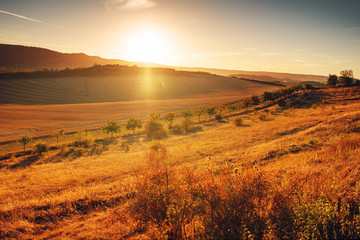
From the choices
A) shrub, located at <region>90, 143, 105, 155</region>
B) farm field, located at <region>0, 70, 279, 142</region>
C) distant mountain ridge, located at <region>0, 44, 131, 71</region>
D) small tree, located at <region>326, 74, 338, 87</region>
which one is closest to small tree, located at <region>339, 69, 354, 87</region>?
small tree, located at <region>326, 74, 338, 87</region>

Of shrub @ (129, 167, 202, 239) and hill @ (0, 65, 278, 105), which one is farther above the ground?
hill @ (0, 65, 278, 105)

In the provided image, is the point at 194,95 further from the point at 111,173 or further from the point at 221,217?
the point at 221,217

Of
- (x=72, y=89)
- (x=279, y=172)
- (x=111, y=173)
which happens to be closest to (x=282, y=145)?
(x=279, y=172)

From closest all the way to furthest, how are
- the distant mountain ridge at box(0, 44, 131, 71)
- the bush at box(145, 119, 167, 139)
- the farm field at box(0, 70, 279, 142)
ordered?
1. the bush at box(145, 119, 167, 139)
2. the farm field at box(0, 70, 279, 142)
3. the distant mountain ridge at box(0, 44, 131, 71)

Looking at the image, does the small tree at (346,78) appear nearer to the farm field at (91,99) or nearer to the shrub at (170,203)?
the farm field at (91,99)

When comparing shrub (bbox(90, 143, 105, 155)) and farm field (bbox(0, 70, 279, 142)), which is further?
farm field (bbox(0, 70, 279, 142))

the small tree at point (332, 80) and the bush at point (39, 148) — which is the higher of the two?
the small tree at point (332, 80)

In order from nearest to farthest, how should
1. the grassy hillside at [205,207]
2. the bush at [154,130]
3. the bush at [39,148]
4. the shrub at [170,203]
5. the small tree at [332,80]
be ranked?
the grassy hillside at [205,207] < the shrub at [170,203] < the bush at [39,148] < the bush at [154,130] < the small tree at [332,80]

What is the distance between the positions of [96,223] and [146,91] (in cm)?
9839

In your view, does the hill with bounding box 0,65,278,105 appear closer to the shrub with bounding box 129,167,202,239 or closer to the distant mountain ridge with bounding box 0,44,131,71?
the distant mountain ridge with bounding box 0,44,131,71

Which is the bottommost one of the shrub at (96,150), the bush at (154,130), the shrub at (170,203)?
the shrub at (96,150)

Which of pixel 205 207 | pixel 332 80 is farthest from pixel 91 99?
pixel 332 80

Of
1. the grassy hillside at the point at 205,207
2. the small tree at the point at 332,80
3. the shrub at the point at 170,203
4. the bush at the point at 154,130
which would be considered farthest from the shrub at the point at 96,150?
the small tree at the point at 332,80

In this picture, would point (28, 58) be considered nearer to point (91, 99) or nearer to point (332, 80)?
point (91, 99)
